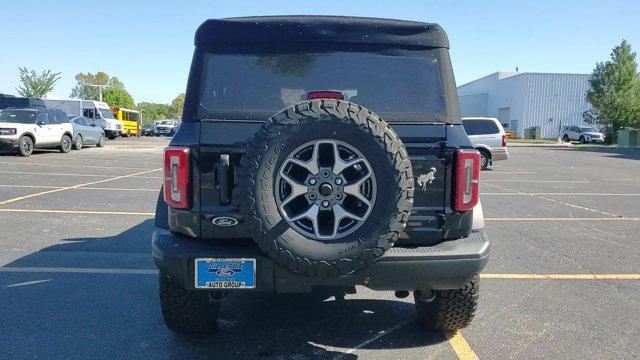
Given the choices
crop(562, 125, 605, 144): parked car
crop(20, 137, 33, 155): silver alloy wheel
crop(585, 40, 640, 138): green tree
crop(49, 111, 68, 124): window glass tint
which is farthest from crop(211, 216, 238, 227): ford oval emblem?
crop(585, 40, 640, 138): green tree

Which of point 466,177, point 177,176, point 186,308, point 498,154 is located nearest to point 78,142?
point 498,154

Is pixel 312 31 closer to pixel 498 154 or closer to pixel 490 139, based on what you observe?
pixel 490 139

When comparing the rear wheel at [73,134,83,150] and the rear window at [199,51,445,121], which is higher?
the rear window at [199,51,445,121]

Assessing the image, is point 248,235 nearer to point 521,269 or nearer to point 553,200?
point 521,269

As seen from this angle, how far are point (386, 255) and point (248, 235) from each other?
0.79 m

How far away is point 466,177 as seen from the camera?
292 centimetres

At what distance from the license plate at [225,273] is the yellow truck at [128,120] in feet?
132

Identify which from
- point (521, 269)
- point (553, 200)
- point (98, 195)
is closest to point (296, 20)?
point (521, 269)

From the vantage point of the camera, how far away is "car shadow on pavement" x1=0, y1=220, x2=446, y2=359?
10.7ft

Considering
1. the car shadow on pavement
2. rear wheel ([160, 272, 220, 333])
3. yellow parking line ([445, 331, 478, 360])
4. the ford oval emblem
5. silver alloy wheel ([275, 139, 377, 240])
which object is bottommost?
the car shadow on pavement

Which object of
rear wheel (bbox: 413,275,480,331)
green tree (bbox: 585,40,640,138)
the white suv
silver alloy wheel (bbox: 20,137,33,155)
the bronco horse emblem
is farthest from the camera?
green tree (bbox: 585,40,640,138)

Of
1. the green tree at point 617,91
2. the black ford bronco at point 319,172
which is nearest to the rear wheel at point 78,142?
the black ford bronco at point 319,172

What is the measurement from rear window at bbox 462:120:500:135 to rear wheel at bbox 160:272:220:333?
14523 mm

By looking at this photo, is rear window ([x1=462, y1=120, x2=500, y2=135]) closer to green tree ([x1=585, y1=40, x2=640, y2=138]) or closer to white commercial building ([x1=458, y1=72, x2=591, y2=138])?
green tree ([x1=585, y1=40, x2=640, y2=138])
